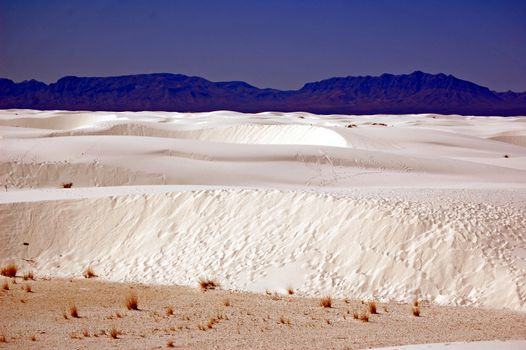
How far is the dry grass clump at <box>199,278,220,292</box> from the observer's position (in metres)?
15.0

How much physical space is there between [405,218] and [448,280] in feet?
7.49

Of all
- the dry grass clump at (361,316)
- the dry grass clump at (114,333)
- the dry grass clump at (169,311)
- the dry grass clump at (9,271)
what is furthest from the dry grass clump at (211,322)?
the dry grass clump at (9,271)

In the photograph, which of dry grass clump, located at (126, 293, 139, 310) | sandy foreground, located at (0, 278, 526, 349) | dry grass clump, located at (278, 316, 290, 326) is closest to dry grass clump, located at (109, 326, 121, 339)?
sandy foreground, located at (0, 278, 526, 349)

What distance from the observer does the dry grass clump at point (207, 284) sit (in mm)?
15046

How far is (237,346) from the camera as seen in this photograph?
9.80 m

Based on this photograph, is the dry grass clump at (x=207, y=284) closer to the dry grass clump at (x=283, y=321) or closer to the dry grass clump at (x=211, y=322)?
the dry grass clump at (x=211, y=322)

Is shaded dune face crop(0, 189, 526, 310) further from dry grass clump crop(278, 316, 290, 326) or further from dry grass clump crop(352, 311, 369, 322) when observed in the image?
dry grass clump crop(278, 316, 290, 326)

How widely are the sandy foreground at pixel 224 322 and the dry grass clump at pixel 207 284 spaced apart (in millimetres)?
615

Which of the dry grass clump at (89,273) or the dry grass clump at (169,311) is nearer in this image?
the dry grass clump at (169,311)

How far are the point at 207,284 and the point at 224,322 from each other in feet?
12.7

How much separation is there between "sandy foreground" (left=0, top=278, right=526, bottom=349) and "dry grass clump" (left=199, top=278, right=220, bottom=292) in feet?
2.02

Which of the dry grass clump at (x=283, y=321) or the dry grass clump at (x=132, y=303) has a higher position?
the dry grass clump at (x=283, y=321)

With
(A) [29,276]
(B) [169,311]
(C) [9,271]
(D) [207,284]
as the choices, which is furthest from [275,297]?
(C) [9,271]

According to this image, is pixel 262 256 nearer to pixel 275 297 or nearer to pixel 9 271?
pixel 275 297
